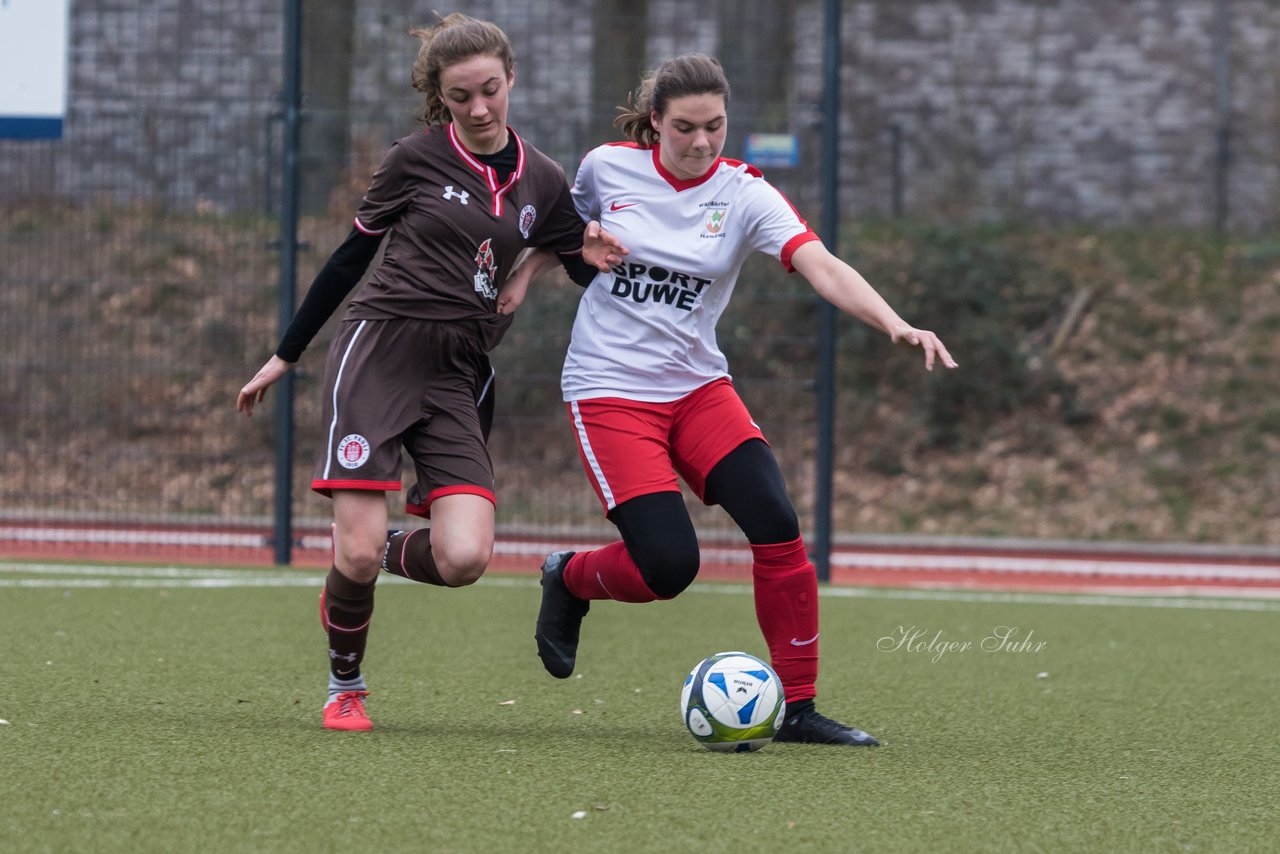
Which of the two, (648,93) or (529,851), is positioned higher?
(648,93)

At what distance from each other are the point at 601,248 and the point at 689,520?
2.62 ft

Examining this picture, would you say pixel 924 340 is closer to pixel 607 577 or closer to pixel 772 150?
pixel 607 577

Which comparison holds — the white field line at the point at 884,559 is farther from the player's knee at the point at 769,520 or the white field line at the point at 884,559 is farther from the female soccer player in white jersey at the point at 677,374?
the player's knee at the point at 769,520

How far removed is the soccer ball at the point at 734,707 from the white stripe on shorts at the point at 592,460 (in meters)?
0.61

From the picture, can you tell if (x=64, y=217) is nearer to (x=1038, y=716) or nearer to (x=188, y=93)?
(x=188, y=93)

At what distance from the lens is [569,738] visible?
4.54 metres

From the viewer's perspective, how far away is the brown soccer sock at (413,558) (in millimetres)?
4785

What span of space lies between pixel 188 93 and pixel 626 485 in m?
7.49

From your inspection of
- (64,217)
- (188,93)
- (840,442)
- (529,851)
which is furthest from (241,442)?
(529,851)

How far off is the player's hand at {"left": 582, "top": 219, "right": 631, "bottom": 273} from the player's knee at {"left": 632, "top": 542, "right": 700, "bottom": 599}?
0.81 metres

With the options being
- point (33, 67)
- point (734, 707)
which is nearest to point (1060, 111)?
point (33, 67)

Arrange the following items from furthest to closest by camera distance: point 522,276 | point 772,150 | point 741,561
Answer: point 741,561
point 772,150
point 522,276

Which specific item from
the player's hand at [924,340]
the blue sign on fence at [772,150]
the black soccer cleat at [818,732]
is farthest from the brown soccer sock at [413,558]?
the blue sign on fence at [772,150]

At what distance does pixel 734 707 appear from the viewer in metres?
4.38
